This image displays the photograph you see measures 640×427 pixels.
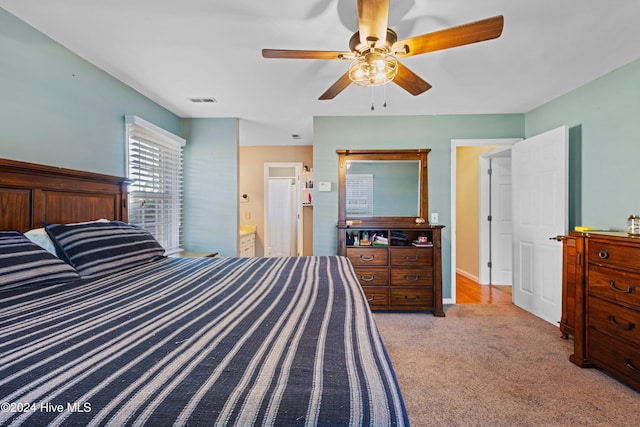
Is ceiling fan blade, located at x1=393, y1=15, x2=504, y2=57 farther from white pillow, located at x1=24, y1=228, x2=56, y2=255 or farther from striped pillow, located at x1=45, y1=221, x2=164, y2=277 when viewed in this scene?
white pillow, located at x1=24, y1=228, x2=56, y2=255

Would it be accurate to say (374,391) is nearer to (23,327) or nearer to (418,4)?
(23,327)

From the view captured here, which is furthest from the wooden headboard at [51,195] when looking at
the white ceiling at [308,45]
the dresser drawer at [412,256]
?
the dresser drawer at [412,256]

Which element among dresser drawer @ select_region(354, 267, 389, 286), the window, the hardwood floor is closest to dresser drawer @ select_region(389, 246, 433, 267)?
dresser drawer @ select_region(354, 267, 389, 286)

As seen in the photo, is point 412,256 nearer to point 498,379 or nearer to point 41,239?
point 498,379

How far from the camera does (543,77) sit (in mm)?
2518

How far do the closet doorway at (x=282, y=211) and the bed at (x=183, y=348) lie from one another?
12.5ft

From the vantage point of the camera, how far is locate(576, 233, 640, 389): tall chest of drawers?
1751mm

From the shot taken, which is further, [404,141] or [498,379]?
[404,141]

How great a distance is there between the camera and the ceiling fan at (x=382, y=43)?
52.6 inches

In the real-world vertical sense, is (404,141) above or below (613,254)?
above

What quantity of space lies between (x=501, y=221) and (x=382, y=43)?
389 centimetres

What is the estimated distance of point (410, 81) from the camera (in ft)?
6.32

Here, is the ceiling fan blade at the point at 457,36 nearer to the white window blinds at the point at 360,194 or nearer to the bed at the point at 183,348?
the bed at the point at 183,348

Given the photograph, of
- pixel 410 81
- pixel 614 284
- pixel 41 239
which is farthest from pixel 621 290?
pixel 41 239
